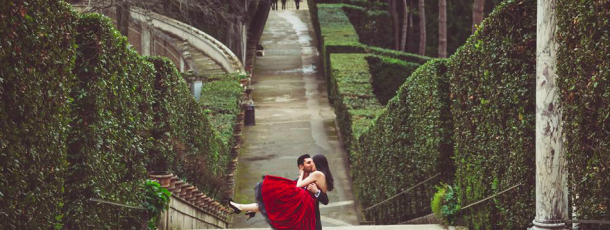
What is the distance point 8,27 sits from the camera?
6055 millimetres

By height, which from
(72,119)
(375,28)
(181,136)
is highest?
(72,119)

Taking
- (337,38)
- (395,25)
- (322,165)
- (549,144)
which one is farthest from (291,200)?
(395,25)

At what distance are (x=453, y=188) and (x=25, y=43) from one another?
6450mm

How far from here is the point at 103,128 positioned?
855 centimetres

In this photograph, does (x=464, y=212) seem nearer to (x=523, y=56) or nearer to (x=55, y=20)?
(x=523, y=56)

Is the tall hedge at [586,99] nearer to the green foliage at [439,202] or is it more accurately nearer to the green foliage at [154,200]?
the green foliage at [439,202]

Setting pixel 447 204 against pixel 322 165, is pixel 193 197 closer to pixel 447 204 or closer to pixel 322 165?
pixel 447 204

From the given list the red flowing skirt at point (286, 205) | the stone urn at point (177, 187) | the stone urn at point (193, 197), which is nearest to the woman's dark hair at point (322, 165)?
the red flowing skirt at point (286, 205)

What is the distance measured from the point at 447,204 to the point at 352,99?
12.0 m

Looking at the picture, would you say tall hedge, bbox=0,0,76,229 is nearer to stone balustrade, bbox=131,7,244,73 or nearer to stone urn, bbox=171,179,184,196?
stone urn, bbox=171,179,184,196

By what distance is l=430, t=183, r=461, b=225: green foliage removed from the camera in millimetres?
11156

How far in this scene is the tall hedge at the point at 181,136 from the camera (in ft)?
39.3

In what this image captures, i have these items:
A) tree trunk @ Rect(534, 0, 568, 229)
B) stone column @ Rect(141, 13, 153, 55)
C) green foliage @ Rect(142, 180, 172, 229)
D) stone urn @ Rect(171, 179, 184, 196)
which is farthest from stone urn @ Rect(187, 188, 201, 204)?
stone column @ Rect(141, 13, 153, 55)

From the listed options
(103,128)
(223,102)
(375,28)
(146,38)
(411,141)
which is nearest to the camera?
(103,128)
